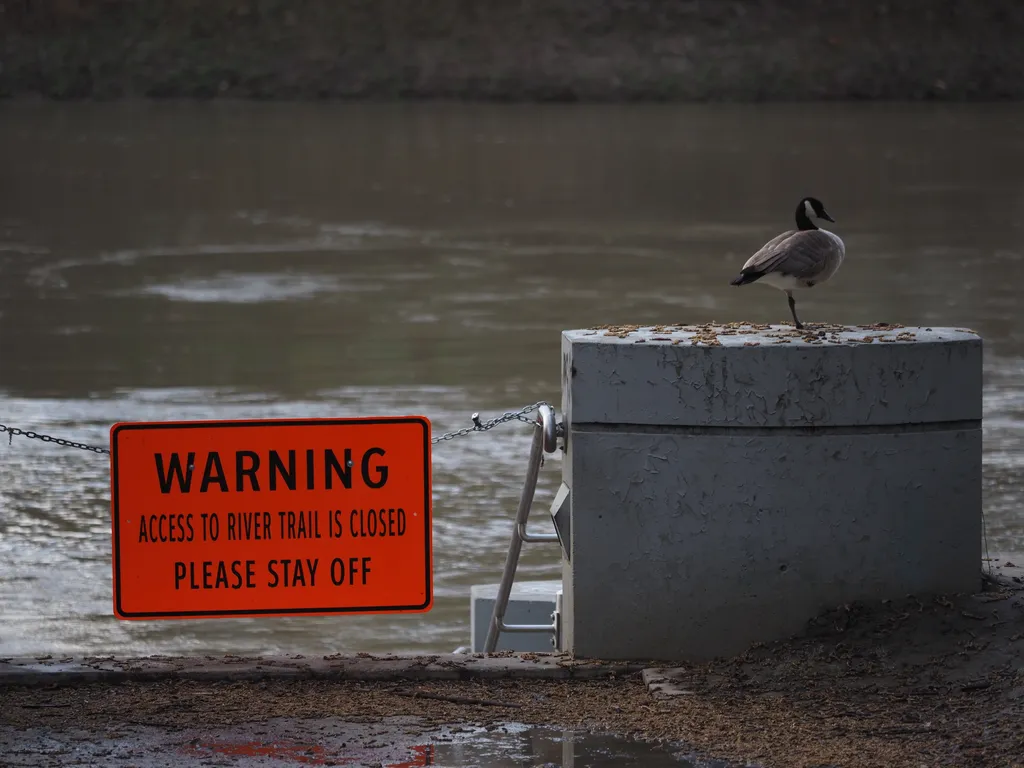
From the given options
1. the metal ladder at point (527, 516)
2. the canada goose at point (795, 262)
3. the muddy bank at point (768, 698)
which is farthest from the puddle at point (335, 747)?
the canada goose at point (795, 262)

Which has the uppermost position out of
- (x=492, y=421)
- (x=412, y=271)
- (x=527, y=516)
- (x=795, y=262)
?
(x=795, y=262)

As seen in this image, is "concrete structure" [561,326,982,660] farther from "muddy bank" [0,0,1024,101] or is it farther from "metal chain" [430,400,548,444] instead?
"muddy bank" [0,0,1024,101]

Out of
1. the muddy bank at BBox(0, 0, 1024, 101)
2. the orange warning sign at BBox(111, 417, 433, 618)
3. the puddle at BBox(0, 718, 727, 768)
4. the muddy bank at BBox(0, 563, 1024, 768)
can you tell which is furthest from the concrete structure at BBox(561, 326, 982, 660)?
the muddy bank at BBox(0, 0, 1024, 101)

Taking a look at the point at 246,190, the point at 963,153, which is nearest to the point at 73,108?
the point at 246,190

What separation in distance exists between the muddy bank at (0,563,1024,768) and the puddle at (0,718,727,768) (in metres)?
0.08

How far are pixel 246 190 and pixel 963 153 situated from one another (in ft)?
49.3

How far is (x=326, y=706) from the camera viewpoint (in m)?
5.43

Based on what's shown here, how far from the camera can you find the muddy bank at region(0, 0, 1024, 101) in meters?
44.2

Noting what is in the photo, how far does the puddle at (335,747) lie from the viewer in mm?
4832

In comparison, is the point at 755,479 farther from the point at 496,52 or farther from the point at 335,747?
the point at 496,52

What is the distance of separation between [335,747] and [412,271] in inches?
659

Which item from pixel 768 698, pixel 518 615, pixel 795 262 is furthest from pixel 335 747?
pixel 518 615

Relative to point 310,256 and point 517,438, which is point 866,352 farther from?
point 310,256

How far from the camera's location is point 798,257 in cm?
605
